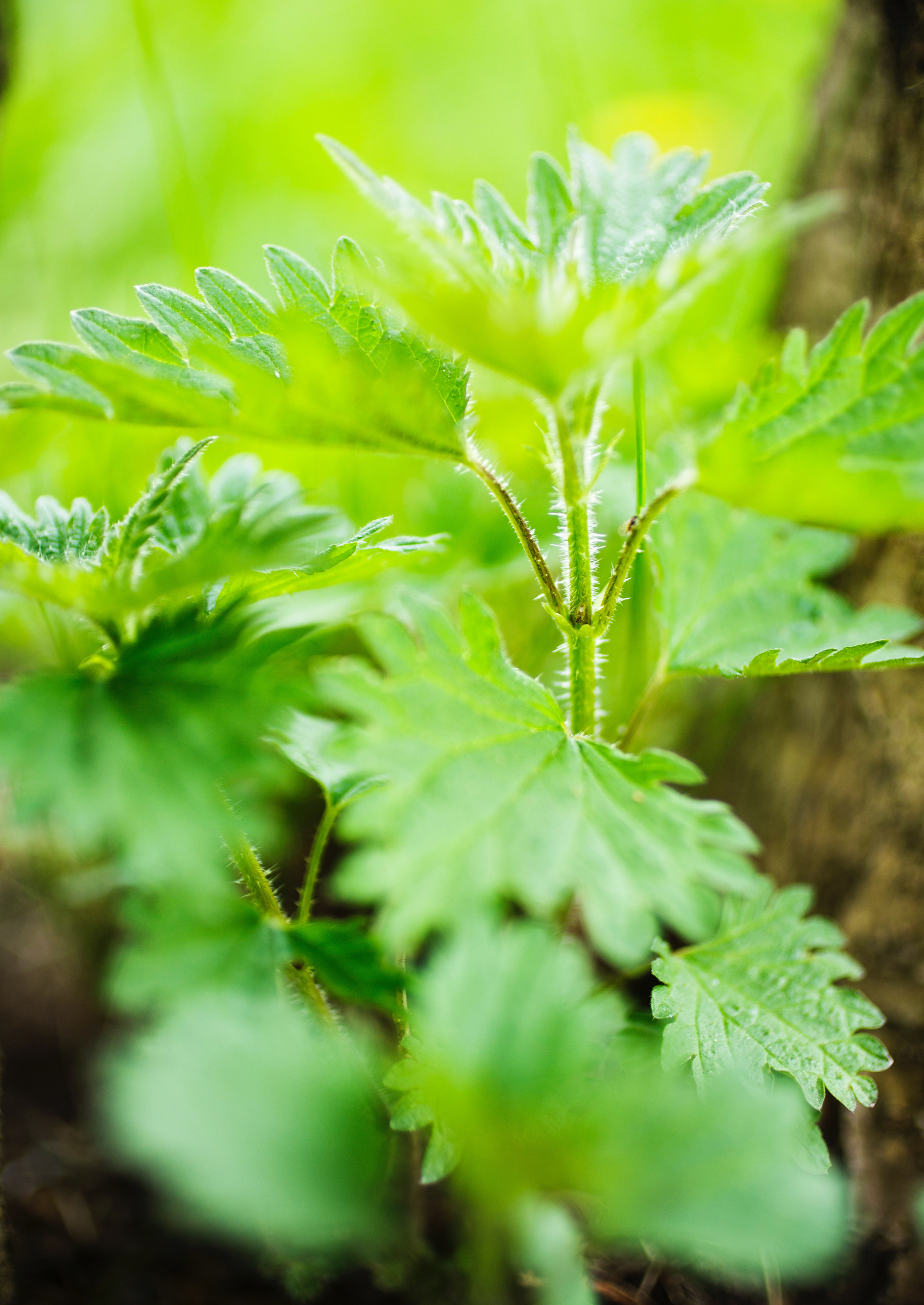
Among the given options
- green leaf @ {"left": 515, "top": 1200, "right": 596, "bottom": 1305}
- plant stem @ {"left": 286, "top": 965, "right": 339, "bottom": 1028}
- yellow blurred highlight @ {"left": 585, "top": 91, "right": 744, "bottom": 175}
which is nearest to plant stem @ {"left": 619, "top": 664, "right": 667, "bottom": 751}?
plant stem @ {"left": 286, "top": 965, "right": 339, "bottom": 1028}

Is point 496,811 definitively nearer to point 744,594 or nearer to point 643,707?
point 643,707

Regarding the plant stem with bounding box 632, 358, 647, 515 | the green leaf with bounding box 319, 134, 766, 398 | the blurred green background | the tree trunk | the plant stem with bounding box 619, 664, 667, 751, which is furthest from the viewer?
the blurred green background

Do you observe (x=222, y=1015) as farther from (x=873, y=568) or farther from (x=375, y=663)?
(x=873, y=568)

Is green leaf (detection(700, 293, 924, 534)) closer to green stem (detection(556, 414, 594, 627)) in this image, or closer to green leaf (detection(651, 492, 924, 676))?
green stem (detection(556, 414, 594, 627))

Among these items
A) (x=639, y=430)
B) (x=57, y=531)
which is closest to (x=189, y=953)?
(x=57, y=531)

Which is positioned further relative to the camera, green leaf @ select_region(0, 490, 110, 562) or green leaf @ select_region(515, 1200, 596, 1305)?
green leaf @ select_region(0, 490, 110, 562)

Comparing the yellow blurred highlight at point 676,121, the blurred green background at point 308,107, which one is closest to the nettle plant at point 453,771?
the blurred green background at point 308,107

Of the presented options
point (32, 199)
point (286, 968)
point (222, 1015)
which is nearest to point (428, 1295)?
point (286, 968)
